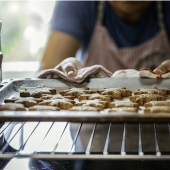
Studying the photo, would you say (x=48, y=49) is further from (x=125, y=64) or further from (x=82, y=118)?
(x=82, y=118)

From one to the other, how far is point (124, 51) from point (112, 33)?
150 mm

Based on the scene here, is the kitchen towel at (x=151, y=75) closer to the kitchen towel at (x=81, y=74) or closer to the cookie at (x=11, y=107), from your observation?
the kitchen towel at (x=81, y=74)

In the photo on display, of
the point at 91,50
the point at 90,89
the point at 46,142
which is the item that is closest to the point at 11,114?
the point at 46,142

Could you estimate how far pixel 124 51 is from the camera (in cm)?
226

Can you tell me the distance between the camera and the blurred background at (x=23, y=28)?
9.30 feet

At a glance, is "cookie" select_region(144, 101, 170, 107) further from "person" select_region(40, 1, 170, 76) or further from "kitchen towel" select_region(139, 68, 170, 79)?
"person" select_region(40, 1, 170, 76)

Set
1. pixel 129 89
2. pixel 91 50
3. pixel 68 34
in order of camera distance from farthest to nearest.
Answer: pixel 91 50 < pixel 68 34 < pixel 129 89

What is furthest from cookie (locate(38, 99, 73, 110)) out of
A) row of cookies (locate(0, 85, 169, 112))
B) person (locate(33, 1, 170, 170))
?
person (locate(33, 1, 170, 170))

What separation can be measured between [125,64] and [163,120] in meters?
1.43

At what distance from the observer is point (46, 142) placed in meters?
1.37

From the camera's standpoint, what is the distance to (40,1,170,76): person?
2.17 m

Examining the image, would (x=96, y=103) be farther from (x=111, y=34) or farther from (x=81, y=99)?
(x=111, y=34)

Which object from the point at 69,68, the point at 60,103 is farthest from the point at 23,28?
the point at 60,103

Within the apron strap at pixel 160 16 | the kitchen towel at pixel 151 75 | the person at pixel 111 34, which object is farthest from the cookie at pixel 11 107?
the apron strap at pixel 160 16
